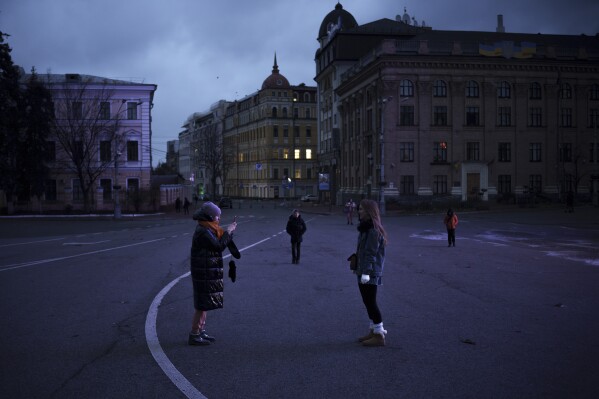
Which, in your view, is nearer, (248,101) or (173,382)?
(173,382)

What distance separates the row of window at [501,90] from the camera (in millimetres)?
55438

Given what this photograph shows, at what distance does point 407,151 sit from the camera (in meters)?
55.2

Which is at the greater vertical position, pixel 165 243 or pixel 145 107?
pixel 145 107

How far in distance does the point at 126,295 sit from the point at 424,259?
29.9ft

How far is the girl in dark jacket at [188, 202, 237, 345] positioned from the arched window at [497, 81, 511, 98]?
55.6 metres

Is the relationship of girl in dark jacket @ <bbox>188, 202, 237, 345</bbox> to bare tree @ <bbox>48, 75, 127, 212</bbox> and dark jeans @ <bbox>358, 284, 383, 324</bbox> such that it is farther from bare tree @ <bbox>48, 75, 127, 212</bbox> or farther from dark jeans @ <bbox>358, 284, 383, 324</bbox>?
bare tree @ <bbox>48, 75, 127, 212</bbox>

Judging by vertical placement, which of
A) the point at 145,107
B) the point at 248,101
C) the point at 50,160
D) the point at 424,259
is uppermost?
the point at 248,101

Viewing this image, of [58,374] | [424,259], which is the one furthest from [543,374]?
[424,259]

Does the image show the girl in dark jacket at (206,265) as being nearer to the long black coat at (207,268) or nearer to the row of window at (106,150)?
the long black coat at (207,268)

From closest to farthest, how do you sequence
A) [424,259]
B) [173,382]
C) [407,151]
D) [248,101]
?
1. [173,382]
2. [424,259]
3. [407,151]
4. [248,101]

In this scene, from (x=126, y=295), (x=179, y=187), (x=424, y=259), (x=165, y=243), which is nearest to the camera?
(x=126, y=295)

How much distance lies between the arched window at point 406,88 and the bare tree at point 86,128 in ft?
89.0

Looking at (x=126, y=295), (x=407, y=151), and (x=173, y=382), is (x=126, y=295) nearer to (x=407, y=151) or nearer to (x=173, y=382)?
(x=173, y=382)

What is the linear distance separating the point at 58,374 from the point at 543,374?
16.9 feet
